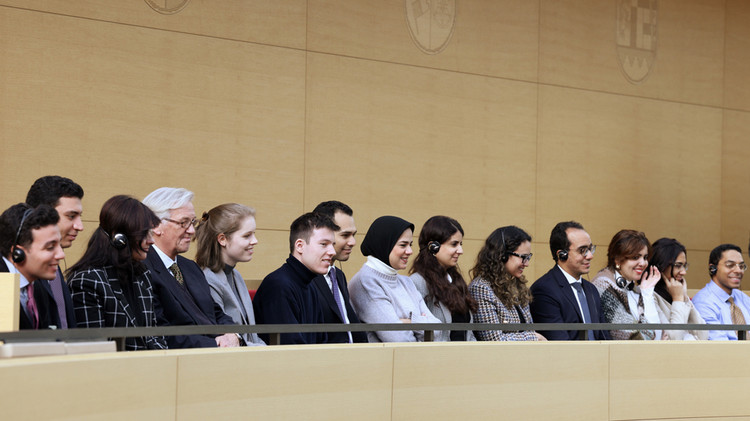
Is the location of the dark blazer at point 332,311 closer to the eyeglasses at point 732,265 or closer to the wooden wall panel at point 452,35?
the eyeglasses at point 732,265

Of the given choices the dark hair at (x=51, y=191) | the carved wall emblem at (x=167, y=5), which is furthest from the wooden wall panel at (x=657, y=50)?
the dark hair at (x=51, y=191)

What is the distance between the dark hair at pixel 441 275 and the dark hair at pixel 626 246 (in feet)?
4.71

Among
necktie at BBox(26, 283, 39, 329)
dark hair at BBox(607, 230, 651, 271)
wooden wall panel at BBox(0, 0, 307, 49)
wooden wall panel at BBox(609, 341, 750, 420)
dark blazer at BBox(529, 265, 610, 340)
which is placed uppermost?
wooden wall panel at BBox(0, 0, 307, 49)

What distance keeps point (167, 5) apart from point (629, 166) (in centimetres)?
577

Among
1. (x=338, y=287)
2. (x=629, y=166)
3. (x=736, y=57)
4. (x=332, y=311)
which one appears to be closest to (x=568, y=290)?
(x=338, y=287)

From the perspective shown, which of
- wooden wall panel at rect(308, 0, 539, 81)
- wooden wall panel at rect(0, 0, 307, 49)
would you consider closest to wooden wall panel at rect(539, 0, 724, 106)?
wooden wall panel at rect(308, 0, 539, 81)

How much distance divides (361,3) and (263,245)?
2.65m

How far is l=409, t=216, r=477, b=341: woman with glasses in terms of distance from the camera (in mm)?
5539

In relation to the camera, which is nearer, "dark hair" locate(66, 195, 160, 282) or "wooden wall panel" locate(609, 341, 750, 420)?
"dark hair" locate(66, 195, 160, 282)

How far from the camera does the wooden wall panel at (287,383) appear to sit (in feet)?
12.3

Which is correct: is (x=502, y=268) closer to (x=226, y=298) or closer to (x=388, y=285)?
(x=388, y=285)

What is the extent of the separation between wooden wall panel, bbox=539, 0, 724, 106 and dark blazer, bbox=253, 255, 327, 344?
19.8ft

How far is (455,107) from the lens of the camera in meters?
9.64

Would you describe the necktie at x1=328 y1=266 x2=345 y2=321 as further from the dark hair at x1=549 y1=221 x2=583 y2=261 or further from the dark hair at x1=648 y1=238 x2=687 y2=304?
the dark hair at x1=648 y1=238 x2=687 y2=304
